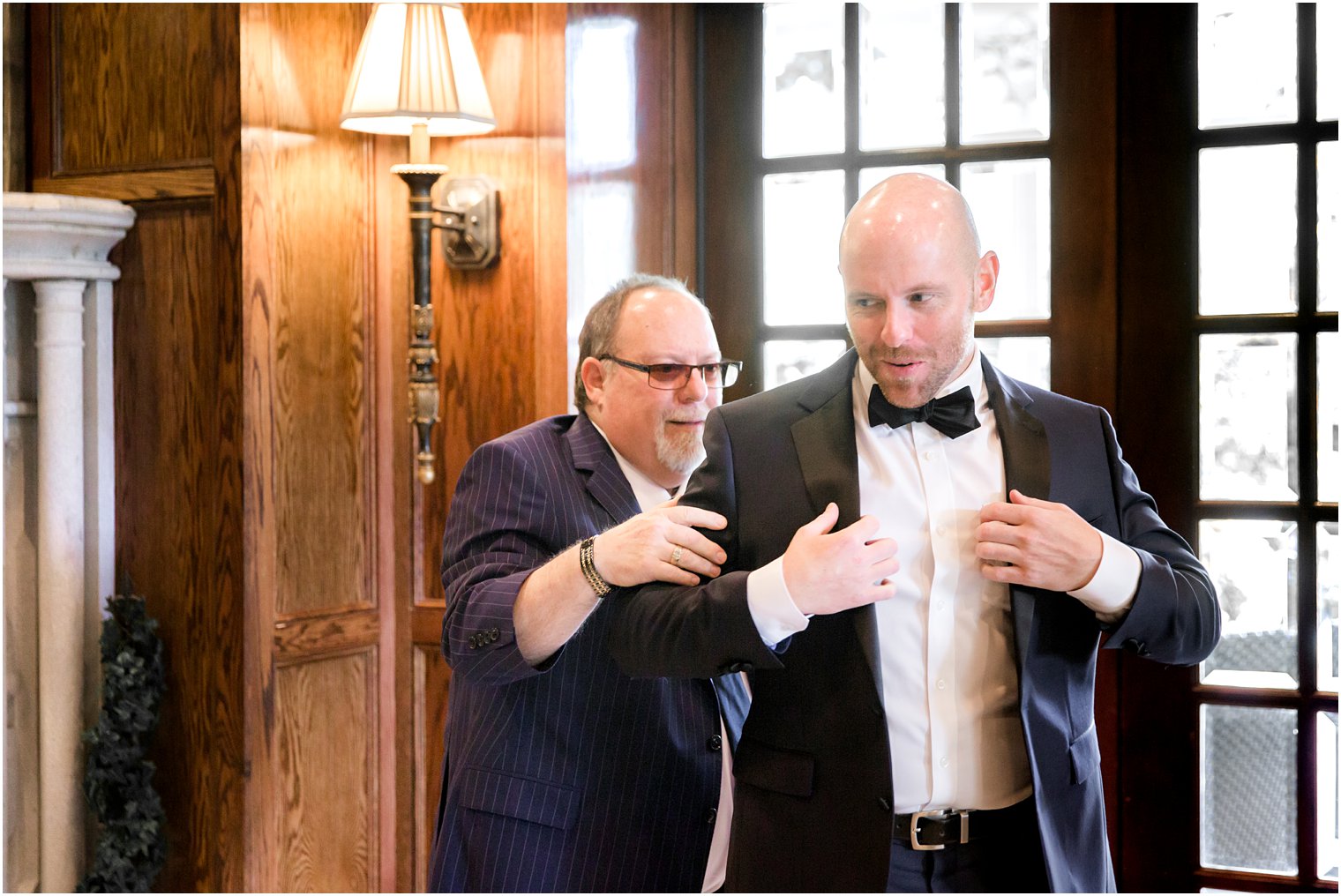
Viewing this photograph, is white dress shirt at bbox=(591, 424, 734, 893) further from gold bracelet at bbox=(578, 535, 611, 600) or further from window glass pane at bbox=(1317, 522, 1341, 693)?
window glass pane at bbox=(1317, 522, 1341, 693)

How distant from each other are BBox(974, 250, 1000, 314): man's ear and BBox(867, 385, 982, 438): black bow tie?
11cm

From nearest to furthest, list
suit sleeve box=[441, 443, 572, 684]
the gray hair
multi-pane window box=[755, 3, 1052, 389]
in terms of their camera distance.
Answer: suit sleeve box=[441, 443, 572, 684] < the gray hair < multi-pane window box=[755, 3, 1052, 389]

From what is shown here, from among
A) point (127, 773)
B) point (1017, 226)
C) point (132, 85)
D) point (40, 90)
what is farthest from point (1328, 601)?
point (40, 90)

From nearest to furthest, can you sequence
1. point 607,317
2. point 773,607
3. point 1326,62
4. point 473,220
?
point 773,607 → point 607,317 → point 1326,62 → point 473,220

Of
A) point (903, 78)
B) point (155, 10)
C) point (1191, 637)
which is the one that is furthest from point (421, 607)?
point (1191, 637)

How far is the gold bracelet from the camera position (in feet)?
5.60

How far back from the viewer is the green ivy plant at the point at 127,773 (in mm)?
2752

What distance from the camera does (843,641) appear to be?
1482mm

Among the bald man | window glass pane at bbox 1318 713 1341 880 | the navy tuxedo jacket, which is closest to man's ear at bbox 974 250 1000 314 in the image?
the bald man

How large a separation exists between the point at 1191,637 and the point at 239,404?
2.05 m

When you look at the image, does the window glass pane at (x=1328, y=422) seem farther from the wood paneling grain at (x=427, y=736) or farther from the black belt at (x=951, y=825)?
the wood paneling grain at (x=427, y=736)

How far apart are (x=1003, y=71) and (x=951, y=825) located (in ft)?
6.48

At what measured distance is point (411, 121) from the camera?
109 inches

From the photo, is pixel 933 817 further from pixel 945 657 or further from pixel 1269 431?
pixel 1269 431
